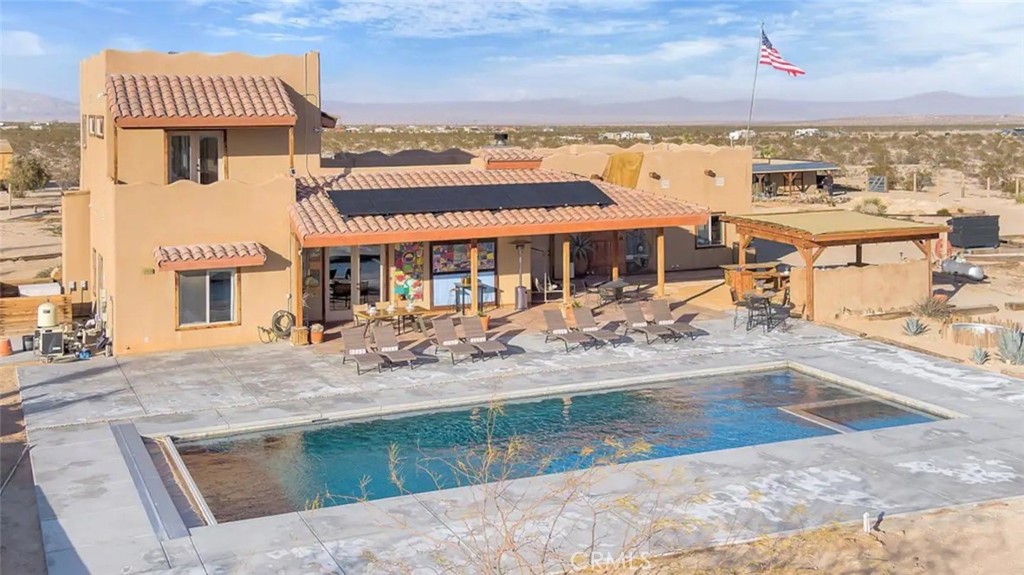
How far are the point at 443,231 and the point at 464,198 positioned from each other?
182cm

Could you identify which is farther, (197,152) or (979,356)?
(197,152)

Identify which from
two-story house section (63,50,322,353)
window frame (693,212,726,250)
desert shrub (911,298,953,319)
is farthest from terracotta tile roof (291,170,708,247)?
desert shrub (911,298,953,319)

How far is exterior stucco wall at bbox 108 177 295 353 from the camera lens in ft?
70.2

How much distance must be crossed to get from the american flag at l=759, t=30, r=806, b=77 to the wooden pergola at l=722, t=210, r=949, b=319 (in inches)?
306

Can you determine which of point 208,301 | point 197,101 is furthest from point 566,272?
point 197,101

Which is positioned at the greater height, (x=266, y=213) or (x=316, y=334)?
(x=266, y=213)

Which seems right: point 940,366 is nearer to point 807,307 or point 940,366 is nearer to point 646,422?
point 807,307

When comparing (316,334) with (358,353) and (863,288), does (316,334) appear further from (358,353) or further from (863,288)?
(863,288)

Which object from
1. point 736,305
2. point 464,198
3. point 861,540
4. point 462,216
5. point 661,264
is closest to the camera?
point 861,540

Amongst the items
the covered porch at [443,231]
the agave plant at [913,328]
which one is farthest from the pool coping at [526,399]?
the covered porch at [443,231]

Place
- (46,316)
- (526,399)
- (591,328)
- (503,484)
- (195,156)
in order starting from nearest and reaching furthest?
(503,484) < (526,399) < (46,316) < (591,328) < (195,156)

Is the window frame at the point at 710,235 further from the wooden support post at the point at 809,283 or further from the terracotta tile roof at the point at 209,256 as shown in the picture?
the terracotta tile roof at the point at 209,256

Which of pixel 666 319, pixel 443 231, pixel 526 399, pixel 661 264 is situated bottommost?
pixel 526 399

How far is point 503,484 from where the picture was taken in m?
13.2
